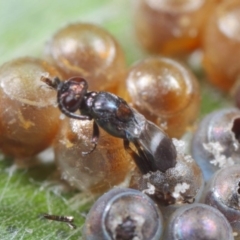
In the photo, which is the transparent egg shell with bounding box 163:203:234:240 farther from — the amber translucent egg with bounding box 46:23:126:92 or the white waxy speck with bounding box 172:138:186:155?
the amber translucent egg with bounding box 46:23:126:92

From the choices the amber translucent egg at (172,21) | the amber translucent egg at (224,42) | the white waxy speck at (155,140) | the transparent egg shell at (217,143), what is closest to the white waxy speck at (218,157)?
the transparent egg shell at (217,143)

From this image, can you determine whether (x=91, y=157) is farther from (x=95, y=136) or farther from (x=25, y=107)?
(x=25, y=107)

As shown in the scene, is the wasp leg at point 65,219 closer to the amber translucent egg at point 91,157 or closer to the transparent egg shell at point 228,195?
the amber translucent egg at point 91,157

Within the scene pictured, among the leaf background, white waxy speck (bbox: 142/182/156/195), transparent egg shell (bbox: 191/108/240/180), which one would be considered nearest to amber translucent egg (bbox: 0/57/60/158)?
the leaf background

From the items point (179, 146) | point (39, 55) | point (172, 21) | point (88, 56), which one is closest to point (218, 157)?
point (179, 146)

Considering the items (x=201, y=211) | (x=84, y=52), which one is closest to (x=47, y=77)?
(x=84, y=52)

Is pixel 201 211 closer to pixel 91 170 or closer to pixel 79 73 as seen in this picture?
pixel 91 170
